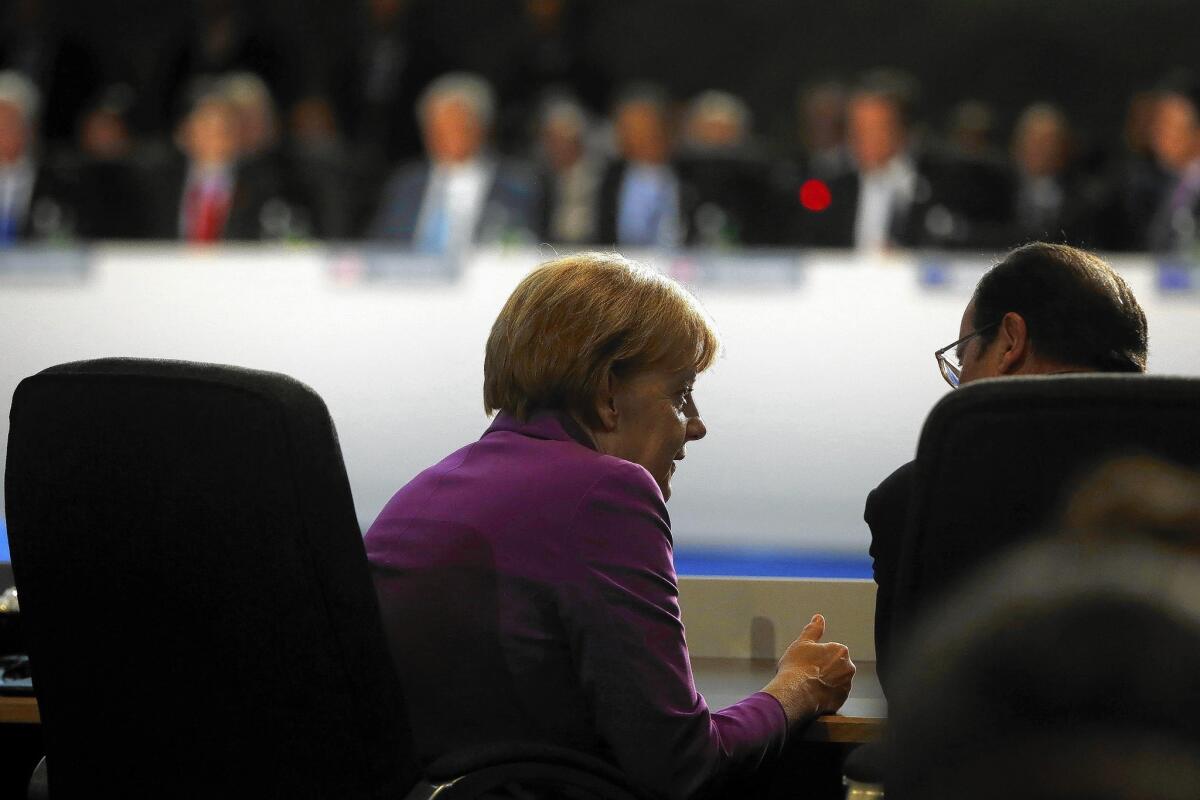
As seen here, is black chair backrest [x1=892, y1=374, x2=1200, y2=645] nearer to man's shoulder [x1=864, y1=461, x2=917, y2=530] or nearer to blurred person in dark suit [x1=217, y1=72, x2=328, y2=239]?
man's shoulder [x1=864, y1=461, x2=917, y2=530]

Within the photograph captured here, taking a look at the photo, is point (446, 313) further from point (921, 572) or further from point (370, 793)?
point (921, 572)

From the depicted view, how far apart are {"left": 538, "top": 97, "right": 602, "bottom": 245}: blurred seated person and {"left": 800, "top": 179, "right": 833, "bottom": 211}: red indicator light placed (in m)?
0.76

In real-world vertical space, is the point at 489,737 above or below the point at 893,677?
below

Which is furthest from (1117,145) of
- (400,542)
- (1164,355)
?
(400,542)

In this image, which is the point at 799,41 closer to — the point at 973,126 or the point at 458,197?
the point at 973,126

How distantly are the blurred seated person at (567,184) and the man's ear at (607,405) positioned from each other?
3.33 meters

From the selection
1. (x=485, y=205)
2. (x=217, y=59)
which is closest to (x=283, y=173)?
(x=485, y=205)

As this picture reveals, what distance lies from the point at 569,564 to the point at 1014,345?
532 mm

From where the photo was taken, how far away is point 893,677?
36.2 inches

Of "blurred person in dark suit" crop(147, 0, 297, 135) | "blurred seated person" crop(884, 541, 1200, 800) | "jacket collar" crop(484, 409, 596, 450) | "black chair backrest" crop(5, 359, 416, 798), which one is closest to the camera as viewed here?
"blurred seated person" crop(884, 541, 1200, 800)

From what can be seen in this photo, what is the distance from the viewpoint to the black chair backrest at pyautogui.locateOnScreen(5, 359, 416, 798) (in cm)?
102

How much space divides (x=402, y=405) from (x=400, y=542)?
85 cm

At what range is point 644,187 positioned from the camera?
4992 mm

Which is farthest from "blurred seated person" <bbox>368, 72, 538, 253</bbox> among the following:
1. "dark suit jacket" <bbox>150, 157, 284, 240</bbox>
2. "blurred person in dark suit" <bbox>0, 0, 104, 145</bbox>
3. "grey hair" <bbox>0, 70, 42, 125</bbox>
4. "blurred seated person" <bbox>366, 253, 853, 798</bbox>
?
"blurred seated person" <bbox>366, 253, 853, 798</bbox>
